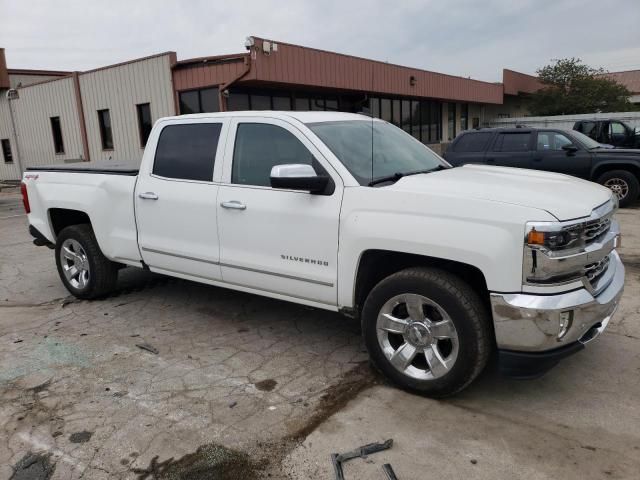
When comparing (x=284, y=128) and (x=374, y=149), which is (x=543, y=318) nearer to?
(x=374, y=149)

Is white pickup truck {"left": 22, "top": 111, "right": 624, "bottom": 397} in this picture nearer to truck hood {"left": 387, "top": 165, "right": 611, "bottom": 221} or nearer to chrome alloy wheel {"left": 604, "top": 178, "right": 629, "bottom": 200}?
truck hood {"left": 387, "top": 165, "right": 611, "bottom": 221}

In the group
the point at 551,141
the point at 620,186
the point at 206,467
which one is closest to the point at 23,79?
the point at 551,141

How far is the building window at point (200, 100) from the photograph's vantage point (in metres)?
16.3

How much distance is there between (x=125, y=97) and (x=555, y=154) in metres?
14.3

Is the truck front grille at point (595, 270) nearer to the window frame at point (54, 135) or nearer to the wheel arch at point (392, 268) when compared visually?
the wheel arch at point (392, 268)

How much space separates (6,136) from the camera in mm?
25281

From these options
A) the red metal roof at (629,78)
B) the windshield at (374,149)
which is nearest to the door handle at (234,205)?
the windshield at (374,149)

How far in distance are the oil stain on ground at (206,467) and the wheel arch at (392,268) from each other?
128cm

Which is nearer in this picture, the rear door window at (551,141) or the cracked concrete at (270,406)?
the cracked concrete at (270,406)

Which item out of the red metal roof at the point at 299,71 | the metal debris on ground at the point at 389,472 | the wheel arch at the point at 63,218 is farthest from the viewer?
the red metal roof at the point at 299,71

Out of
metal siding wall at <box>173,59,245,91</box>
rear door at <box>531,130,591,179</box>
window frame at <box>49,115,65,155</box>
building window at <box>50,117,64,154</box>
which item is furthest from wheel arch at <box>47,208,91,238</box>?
building window at <box>50,117,64,154</box>

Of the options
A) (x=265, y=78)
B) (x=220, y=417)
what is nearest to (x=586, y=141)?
(x=265, y=78)

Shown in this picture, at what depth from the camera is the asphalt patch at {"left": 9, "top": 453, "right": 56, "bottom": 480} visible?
279 centimetres

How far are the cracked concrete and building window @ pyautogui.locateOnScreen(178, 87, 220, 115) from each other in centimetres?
1227
